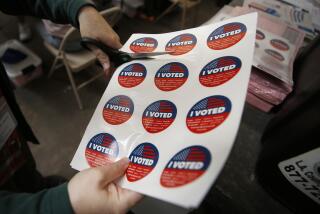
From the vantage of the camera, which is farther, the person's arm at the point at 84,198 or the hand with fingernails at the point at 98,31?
the hand with fingernails at the point at 98,31

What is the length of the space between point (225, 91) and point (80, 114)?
4.41 ft

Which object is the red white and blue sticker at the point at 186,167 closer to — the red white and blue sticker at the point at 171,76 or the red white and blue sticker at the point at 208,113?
the red white and blue sticker at the point at 208,113

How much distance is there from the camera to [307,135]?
0.41 meters

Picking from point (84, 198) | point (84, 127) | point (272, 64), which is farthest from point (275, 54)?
point (84, 127)

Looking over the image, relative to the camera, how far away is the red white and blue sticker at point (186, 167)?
0.36m

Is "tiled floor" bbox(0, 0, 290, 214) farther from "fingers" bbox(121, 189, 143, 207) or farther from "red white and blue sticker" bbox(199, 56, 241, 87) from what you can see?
"red white and blue sticker" bbox(199, 56, 241, 87)

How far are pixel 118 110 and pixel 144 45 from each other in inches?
7.4

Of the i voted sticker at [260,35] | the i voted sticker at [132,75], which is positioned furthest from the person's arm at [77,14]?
the i voted sticker at [260,35]

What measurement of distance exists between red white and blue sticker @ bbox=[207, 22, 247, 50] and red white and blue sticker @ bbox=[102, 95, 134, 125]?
0.70ft

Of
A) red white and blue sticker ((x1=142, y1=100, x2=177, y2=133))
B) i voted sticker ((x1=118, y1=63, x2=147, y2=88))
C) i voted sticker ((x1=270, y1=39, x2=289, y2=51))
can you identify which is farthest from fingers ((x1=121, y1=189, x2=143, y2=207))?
i voted sticker ((x1=270, y1=39, x2=289, y2=51))

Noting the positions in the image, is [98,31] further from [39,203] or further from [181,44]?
[39,203]

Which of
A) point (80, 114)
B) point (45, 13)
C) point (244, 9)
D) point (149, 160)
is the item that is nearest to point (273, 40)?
point (244, 9)

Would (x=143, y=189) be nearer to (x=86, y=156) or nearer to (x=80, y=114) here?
(x=86, y=156)

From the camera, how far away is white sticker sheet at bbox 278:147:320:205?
0.42 metres
